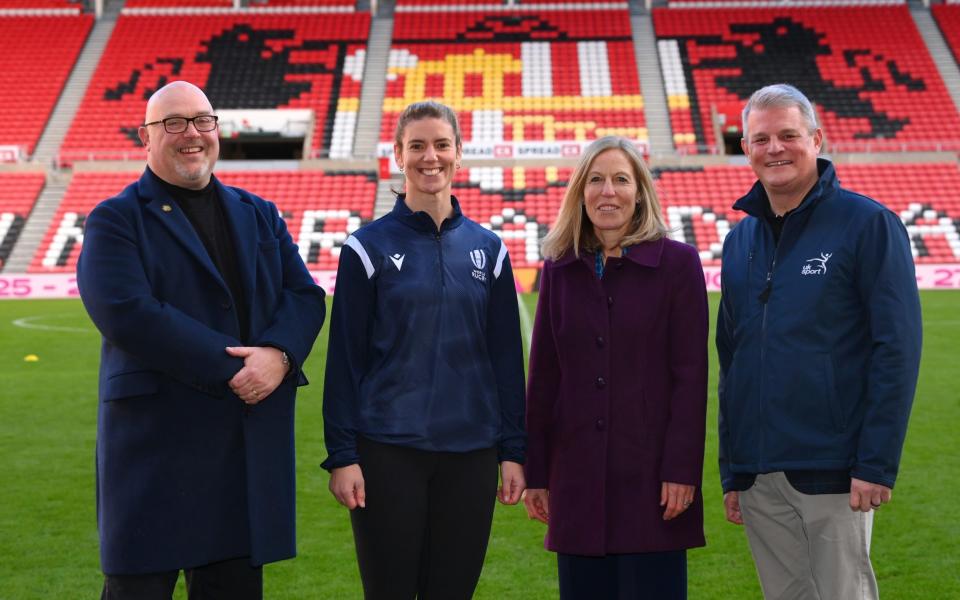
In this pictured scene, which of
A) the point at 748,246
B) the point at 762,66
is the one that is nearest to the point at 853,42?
the point at 762,66

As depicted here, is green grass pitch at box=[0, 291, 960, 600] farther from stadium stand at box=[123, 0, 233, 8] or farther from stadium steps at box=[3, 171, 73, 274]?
stadium stand at box=[123, 0, 233, 8]

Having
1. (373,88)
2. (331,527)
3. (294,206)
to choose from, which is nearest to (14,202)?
(294,206)

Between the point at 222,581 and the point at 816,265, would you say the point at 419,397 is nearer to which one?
the point at 222,581

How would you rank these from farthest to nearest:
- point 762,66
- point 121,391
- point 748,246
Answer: point 762,66, point 748,246, point 121,391

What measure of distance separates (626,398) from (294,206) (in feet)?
78.6

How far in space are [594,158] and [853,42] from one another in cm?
3280

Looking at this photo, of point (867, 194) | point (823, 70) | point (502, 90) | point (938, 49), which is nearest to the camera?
point (867, 194)

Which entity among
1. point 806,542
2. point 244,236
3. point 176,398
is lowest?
point 806,542

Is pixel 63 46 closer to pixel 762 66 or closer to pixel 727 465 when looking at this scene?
pixel 762 66

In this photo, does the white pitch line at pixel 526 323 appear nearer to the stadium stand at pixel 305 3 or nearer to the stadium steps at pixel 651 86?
the stadium steps at pixel 651 86

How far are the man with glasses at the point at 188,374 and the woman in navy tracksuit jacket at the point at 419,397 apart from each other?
0.22 m

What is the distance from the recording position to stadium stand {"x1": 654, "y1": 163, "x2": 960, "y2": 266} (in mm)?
23875

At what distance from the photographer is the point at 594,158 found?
301 centimetres

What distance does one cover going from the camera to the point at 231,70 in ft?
103
